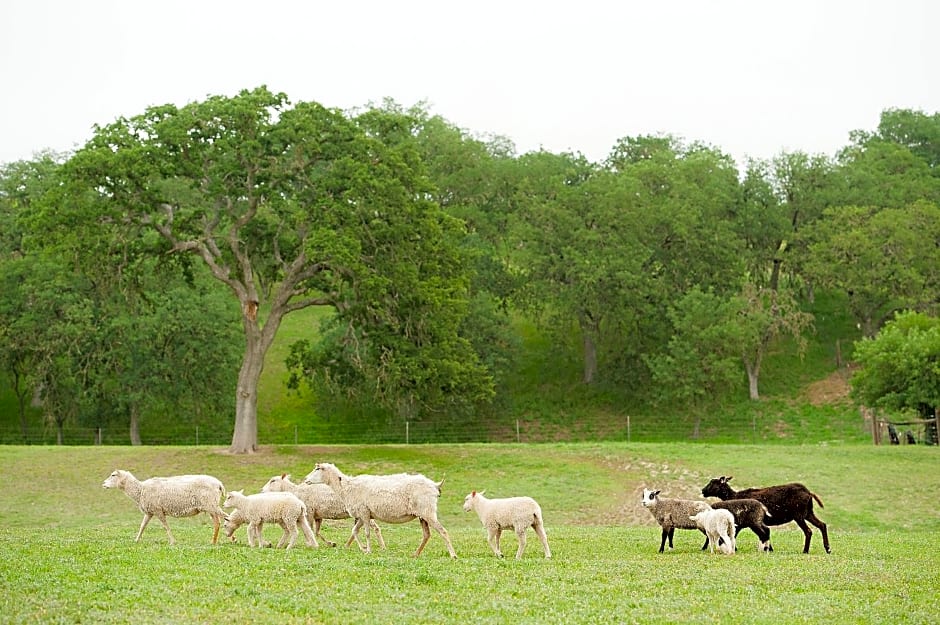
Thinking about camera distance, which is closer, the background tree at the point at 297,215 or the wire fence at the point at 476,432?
the background tree at the point at 297,215

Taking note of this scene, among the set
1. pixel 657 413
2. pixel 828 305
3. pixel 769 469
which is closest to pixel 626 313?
pixel 657 413

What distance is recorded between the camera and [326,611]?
35.4ft

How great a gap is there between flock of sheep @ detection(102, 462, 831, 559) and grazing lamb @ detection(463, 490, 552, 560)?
15 millimetres

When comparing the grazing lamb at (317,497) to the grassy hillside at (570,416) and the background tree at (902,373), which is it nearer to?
the background tree at (902,373)

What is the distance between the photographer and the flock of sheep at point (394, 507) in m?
15.9

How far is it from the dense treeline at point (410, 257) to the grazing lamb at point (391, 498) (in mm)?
18005

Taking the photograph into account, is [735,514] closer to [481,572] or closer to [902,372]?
[481,572]

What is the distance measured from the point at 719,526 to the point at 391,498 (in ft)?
17.5

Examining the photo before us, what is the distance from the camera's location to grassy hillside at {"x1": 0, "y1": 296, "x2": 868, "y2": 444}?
172 ft

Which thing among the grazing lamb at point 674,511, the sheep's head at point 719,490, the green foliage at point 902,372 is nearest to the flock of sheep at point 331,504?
the grazing lamb at point 674,511

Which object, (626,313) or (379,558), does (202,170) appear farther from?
(626,313)

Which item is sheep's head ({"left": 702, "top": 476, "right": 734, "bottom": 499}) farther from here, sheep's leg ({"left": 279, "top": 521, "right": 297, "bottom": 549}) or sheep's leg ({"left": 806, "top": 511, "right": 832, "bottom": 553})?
sheep's leg ({"left": 279, "top": 521, "right": 297, "bottom": 549})

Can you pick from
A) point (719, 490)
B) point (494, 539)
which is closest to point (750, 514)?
point (719, 490)

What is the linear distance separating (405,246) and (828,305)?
41.6m
